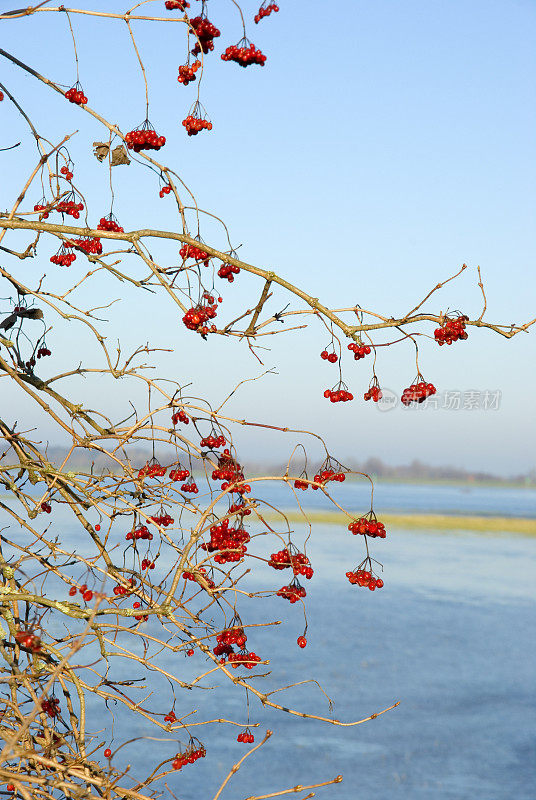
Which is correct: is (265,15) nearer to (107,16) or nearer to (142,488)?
(107,16)

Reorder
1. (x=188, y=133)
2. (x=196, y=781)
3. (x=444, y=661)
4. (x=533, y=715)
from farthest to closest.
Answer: (x=444, y=661), (x=533, y=715), (x=196, y=781), (x=188, y=133)

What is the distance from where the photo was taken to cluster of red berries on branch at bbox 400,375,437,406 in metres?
2.30

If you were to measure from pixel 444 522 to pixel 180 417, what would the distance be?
29897 millimetres

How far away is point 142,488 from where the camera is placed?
232 cm

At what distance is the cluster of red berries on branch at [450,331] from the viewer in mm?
2064

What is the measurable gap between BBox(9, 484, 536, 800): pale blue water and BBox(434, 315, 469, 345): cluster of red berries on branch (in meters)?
3.64

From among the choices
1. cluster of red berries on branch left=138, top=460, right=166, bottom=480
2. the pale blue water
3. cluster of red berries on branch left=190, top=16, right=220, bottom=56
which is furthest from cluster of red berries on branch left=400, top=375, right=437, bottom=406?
the pale blue water

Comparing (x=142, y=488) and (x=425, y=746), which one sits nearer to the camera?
(x=142, y=488)

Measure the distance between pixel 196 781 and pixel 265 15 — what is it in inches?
276

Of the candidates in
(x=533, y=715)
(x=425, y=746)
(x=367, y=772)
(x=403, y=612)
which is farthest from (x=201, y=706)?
(x=403, y=612)

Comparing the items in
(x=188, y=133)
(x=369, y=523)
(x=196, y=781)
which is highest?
(x=188, y=133)

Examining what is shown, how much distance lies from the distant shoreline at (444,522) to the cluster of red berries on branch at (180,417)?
24548 millimetres

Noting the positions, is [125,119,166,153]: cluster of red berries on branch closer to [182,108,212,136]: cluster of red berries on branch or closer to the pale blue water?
[182,108,212,136]: cluster of red berries on branch

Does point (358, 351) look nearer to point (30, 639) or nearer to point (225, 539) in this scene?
point (225, 539)
